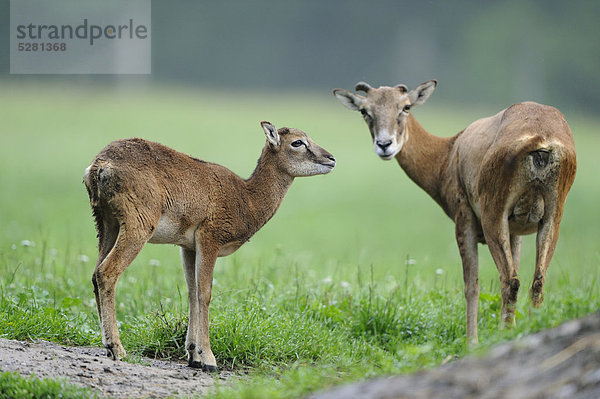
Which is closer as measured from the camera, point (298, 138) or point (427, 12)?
point (298, 138)

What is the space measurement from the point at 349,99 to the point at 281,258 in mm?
3871

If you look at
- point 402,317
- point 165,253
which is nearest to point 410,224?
point 165,253

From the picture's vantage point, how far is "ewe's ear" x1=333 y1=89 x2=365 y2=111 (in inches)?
368

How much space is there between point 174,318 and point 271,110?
110ft

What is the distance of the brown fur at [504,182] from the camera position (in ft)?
22.2

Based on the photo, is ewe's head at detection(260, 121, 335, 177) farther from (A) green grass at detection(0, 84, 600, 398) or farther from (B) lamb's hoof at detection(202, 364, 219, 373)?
(B) lamb's hoof at detection(202, 364, 219, 373)

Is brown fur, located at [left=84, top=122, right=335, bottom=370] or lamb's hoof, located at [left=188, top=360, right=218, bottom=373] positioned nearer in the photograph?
brown fur, located at [left=84, top=122, right=335, bottom=370]

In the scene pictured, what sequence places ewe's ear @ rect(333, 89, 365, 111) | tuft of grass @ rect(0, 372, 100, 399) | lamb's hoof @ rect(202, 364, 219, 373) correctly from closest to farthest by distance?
tuft of grass @ rect(0, 372, 100, 399) → lamb's hoof @ rect(202, 364, 219, 373) → ewe's ear @ rect(333, 89, 365, 111)

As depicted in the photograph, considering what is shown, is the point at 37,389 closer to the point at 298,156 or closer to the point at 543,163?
the point at 298,156

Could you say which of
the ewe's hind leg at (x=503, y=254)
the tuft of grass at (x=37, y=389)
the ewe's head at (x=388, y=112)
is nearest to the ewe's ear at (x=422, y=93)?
the ewe's head at (x=388, y=112)

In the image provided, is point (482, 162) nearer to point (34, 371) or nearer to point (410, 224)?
point (34, 371)

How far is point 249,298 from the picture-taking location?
26.8 ft

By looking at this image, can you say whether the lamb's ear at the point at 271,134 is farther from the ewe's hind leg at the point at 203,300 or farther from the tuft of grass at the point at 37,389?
the tuft of grass at the point at 37,389

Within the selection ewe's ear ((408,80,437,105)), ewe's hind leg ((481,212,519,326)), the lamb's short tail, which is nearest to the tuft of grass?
ewe's hind leg ((481,212,519,326))
